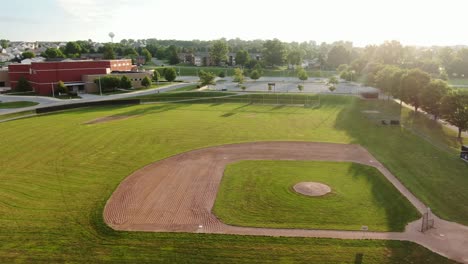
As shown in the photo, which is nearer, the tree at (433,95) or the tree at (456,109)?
the tree at (456,109)

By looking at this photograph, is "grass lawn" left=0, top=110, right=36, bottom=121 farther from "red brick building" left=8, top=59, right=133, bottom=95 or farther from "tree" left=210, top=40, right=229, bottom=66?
"tree" left=210, top=40, right=229, bottom=66

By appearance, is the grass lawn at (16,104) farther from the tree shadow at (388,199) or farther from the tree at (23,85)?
the tree shadow at (388,199)

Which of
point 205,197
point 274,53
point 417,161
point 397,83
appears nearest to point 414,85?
point 397,83

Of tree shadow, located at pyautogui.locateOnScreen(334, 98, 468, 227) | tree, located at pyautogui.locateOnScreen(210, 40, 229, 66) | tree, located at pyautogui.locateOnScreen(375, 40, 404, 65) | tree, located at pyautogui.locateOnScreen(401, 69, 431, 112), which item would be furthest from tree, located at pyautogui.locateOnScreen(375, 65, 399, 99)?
tree, located at pyautogui.locateOnScreen(210, 40, 229, 66)

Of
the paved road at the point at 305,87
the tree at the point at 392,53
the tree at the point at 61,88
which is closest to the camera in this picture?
the tree at the point at 61,88

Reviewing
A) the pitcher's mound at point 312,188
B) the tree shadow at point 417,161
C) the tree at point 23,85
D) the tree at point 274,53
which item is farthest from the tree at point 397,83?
the tree at point 274,53

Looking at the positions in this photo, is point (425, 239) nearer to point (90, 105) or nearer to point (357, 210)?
point (357, 210)
